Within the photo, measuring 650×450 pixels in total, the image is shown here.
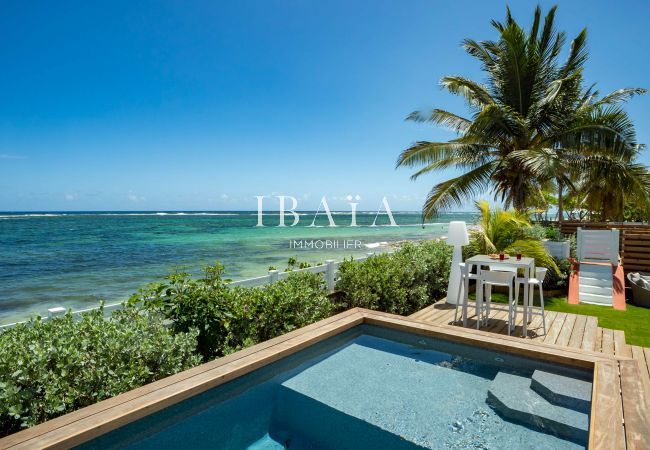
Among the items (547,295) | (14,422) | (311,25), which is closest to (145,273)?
(311,25)

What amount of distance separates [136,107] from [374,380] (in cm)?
1574

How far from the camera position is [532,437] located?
2410 mm

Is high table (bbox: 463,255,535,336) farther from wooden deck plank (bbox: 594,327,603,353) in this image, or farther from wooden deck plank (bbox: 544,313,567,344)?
wooden deck plank (bbox: 594,327,603,353)

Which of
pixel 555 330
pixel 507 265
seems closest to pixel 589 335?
pixel 555 330

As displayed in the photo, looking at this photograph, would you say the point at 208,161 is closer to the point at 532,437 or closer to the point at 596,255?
the point at 596,255

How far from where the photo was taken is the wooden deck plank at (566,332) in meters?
4.23

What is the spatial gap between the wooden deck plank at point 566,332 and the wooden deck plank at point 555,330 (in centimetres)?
4

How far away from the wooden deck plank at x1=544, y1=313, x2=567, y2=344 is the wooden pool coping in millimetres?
1577

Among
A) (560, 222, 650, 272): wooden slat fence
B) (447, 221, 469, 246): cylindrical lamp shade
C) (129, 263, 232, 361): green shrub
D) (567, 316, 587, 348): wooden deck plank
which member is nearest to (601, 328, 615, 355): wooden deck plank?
(567, 316, 587, 348): wooden deck plank

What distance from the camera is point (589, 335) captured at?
14.6ft

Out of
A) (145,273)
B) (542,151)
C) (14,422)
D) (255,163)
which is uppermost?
(255,163)

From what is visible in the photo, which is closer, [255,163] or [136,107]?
[136,107]

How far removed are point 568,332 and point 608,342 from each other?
435mm

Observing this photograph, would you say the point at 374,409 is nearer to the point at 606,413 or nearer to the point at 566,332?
the point at 606,413
